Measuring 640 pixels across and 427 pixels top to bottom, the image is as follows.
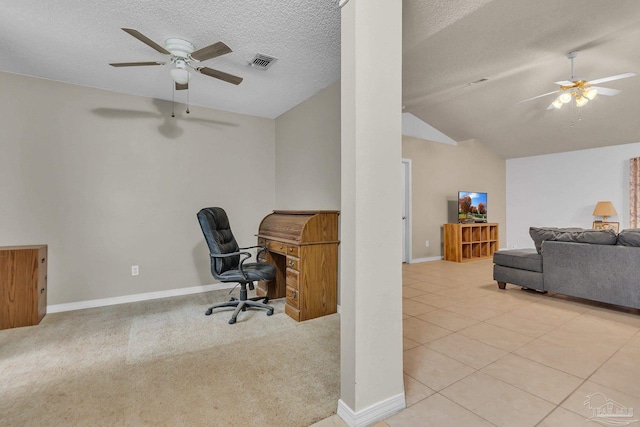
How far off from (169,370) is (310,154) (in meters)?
2.66

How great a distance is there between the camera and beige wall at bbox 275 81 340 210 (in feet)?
10.7

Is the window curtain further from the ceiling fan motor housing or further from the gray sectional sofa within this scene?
the ceiling fan motor housing

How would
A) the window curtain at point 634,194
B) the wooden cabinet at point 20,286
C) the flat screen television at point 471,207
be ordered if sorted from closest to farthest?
the wooden cabinet at point 20,286 → the window curtain at point 634,194 → the flat screen television at point 471,207

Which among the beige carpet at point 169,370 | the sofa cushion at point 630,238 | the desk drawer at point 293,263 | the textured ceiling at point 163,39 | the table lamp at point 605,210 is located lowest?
the beige carpet at point 169,370

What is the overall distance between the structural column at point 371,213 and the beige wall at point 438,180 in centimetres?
440

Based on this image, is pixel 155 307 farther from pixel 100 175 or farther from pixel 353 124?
pixel 353 124

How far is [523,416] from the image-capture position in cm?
147

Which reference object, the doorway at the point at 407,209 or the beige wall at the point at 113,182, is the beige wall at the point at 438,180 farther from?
the beige wall at the point at 113,182

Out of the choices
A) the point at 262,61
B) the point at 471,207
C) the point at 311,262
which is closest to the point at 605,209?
the point at 471,207

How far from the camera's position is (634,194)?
5719 mm

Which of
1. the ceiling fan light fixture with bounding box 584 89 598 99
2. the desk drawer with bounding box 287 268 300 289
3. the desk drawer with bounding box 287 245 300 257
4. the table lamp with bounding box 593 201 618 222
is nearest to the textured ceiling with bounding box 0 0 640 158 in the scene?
the ceiling fan light fixture with bounding box 584 89 598 99

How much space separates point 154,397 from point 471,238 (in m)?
6.18

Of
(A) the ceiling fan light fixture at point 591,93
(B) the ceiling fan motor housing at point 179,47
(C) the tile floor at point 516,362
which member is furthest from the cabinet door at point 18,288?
(A) the ceiling fan light fixture at point 591,93

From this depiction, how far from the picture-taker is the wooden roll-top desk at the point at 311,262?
291cm
